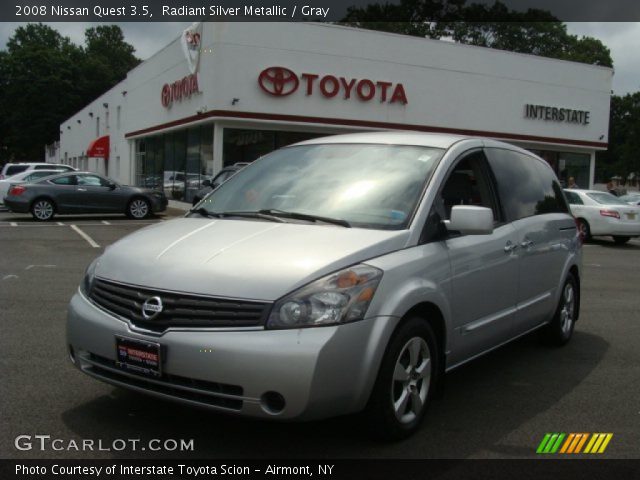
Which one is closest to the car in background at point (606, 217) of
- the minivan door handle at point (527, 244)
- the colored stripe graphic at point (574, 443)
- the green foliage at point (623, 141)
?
the minivan door handle at point (527, 244)

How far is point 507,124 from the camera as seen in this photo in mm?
28234

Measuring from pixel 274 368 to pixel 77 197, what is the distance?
57.3 ft

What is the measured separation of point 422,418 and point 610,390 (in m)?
1.81

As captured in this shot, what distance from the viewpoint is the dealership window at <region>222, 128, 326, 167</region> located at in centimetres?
2320

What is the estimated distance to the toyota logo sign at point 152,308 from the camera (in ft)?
11.2

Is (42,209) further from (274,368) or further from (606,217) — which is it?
(274,368)

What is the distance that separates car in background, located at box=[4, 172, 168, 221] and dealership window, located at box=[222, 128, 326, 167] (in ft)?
12.6

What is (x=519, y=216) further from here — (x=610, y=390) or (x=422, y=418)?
(x=422, y=418)

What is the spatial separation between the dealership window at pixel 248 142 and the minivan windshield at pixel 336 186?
18.1 meters

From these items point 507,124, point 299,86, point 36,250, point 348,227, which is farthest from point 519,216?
point 507,124

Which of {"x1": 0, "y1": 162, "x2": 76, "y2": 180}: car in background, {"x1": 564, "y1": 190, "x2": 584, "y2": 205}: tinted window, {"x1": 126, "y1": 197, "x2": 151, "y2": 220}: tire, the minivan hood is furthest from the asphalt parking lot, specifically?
Answer: {"x1": 0, "y1": 162, "x2": 76, "y2": 180}: car in background

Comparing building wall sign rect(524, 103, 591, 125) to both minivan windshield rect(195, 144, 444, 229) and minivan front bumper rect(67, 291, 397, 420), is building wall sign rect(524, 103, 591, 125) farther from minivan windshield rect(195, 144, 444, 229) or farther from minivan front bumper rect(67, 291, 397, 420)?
minivan front bumper rect(67, 291, 397, 420)

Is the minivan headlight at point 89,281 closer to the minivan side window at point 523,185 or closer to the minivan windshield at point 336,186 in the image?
the minivan windshield at point 336,186

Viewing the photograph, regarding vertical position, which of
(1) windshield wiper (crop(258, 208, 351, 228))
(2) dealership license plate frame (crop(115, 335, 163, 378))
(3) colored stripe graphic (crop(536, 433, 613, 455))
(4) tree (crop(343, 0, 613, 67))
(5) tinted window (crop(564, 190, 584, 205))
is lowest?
(3) colored stripe graphic (crop(536, 433, 613, 455))
